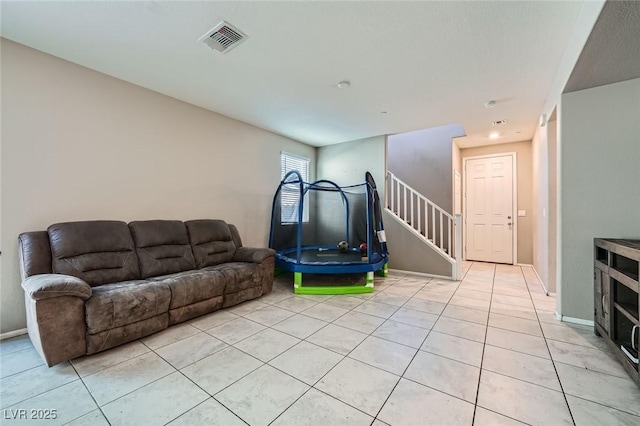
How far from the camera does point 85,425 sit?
4.46 feet

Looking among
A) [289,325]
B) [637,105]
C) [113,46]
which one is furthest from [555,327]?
[113,46]

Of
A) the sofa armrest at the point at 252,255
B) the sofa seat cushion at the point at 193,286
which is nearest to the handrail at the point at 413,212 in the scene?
the sofa armrest at the point at 252,255

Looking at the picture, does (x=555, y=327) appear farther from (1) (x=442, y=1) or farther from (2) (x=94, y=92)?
(2) (x=94, y=92)

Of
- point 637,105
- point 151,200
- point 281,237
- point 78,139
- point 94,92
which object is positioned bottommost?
point 281,237

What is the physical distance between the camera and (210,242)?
346 cm

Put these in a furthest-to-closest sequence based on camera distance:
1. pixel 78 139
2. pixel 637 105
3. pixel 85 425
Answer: pixel 78 139
pixel 637 105
pixel 85 425

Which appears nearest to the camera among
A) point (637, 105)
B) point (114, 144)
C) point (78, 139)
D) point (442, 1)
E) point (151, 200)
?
point (442, 1)

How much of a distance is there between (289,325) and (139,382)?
124 cm

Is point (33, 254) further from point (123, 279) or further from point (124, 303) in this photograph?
point (124, 303)

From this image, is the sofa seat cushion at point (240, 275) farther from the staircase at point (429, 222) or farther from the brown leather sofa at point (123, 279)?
the staircase at point (429, 222)

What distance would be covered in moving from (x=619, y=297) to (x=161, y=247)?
4379mm

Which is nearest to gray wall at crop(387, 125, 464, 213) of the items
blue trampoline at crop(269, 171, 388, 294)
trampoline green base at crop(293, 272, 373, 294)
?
blue trampoline at crop(269, 171, 388, 294)

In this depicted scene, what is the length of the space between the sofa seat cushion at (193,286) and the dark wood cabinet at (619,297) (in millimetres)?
3325

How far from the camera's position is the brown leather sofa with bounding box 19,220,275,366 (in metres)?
1.87
